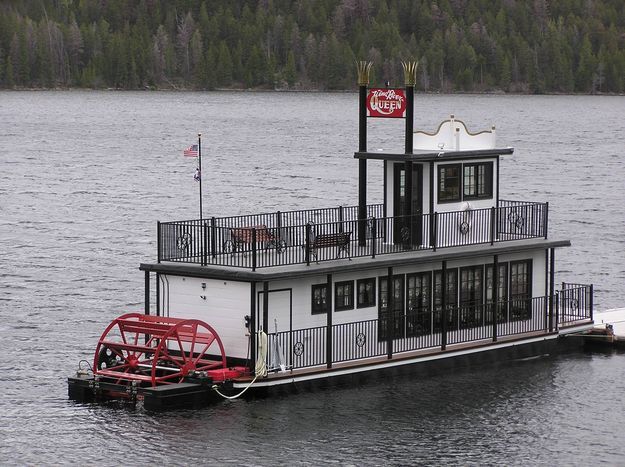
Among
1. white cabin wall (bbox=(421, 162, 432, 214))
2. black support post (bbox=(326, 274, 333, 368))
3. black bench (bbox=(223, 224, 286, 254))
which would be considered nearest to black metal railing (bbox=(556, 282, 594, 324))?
white cabin wall (bbox=(421, 162, 432, 214))

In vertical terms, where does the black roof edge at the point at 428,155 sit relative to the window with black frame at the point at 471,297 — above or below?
above

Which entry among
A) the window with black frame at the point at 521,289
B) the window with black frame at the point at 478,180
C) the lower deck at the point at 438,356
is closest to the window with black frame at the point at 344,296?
the lower deck at the point at 438,356

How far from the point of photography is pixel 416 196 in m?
40.9

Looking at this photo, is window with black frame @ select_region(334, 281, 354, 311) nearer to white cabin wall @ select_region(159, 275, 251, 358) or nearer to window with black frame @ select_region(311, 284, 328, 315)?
window with black frame @ select_region(311, 284, 328, 315)

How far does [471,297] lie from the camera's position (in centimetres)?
4159

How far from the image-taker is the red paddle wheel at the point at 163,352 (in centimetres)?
3625

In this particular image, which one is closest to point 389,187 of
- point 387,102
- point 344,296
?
point 387,102

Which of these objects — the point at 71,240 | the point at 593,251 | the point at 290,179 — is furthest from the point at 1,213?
the point at 593,251

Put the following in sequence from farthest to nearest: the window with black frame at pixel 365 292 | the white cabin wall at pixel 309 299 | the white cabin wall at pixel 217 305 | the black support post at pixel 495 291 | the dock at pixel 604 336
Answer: the dock at pixel 604 336 → the black support post at pixel 495 291 → the window with black frame at pixel 365 292 → the white cabin wall at pixel 309 299 → the white cabin wall at pixel 217 305

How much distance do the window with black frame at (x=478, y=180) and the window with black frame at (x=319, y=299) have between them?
587cm

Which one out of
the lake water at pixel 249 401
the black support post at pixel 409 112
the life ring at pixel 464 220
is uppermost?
the black support post at pixel 409 112

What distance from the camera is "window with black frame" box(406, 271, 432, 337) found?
40031mm

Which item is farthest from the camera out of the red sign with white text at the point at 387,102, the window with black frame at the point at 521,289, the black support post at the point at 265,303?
the window with black frame at the point at 521,289

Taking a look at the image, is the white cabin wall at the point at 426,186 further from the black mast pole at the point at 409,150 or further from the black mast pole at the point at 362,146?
the black mast pole at the point at 362,146
